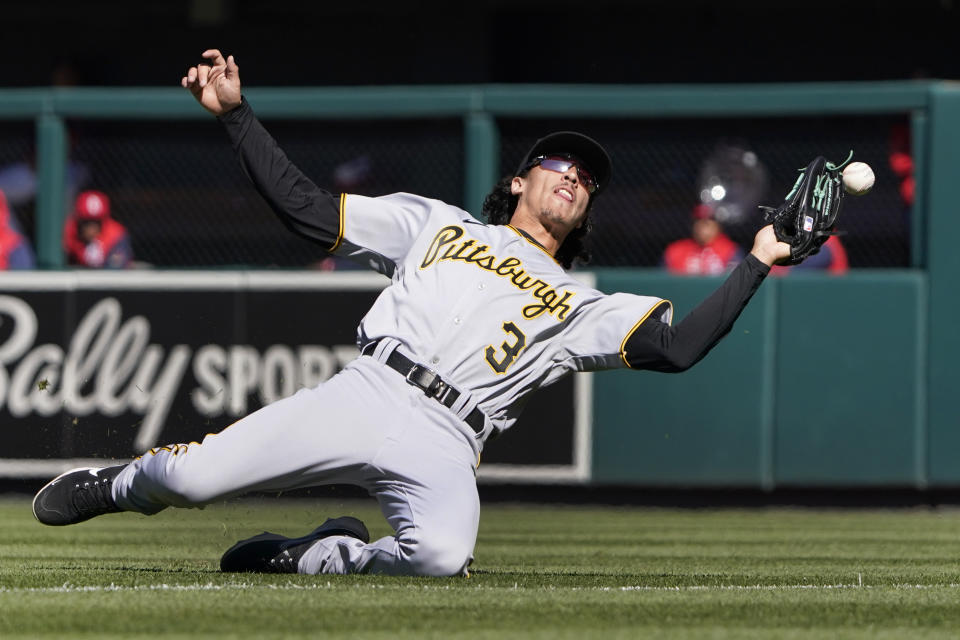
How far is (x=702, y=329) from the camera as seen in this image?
4500 mm

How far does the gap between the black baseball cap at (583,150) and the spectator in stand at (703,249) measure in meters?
3.97

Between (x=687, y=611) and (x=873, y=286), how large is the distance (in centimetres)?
514

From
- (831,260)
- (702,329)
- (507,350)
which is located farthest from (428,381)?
Answer: (831,260)

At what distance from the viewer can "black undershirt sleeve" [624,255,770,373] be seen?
450 centimetres

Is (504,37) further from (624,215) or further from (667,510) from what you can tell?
(667,510)

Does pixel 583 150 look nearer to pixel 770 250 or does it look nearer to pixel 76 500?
pixel 770 250

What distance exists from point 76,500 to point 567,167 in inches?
75.1

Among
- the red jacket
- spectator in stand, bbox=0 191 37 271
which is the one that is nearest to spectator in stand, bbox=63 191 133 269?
spectator in stand, bbox=0 191 37 271

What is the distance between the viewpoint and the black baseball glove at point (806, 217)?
15.1 feet

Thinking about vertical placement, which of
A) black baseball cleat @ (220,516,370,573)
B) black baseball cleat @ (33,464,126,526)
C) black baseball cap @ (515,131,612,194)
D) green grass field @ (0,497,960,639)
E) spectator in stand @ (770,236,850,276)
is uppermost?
spectator in stand @ (770,236,850,276)

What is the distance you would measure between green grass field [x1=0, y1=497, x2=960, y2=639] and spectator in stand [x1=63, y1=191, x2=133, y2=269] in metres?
2.33

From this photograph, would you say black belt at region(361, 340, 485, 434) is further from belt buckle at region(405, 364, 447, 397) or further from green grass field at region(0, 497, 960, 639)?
green grass field at region(0, 497, 960, 639)

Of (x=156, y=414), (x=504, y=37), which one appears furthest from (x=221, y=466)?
(x=504, y=37)

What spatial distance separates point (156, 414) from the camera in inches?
345
